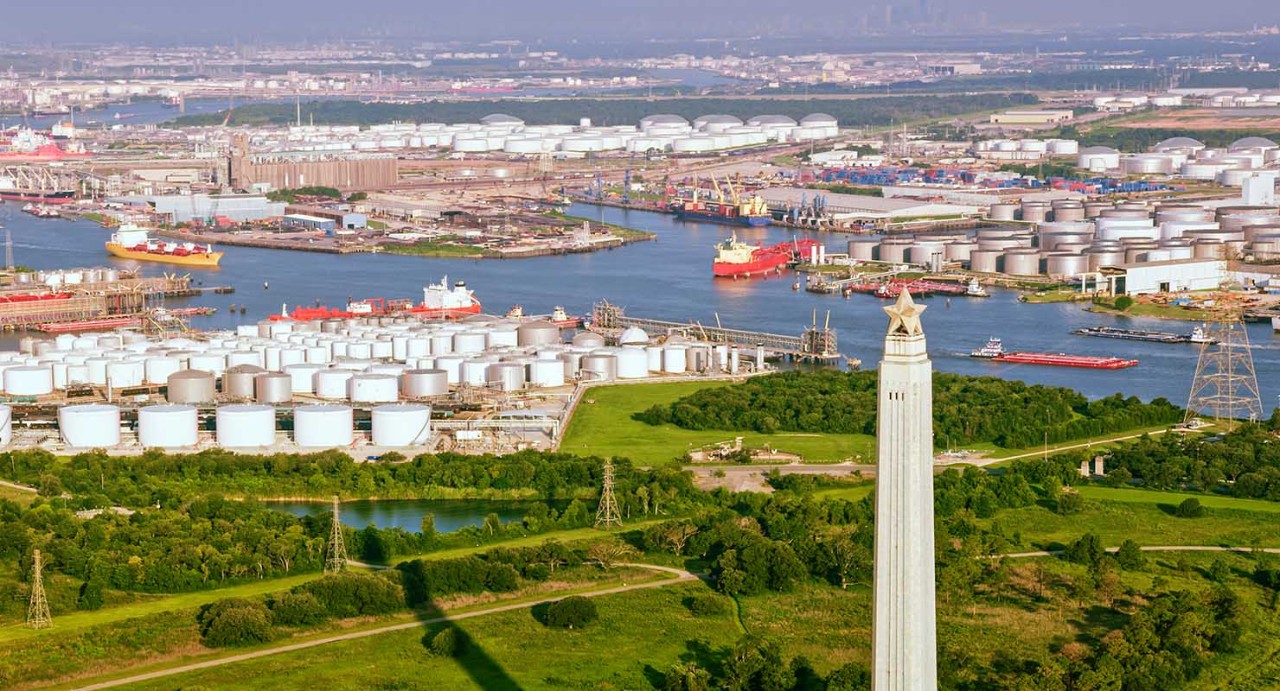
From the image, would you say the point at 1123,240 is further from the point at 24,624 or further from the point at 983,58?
the point at 983,58

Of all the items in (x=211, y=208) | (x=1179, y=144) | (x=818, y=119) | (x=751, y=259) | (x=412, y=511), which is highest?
(x=818, y=119)

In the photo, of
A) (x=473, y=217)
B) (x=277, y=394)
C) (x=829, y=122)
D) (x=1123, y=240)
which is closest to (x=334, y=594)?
(x=277, y=394)

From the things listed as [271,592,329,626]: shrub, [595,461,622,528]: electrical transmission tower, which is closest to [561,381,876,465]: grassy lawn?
[595,461,622,528]: electrical transmission tower

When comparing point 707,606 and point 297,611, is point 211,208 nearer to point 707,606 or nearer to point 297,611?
point 297,611

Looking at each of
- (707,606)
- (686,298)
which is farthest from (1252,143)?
(707,606)

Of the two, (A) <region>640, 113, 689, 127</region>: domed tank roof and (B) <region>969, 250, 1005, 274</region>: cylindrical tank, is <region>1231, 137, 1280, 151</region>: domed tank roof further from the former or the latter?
(B) <region>969, 250, 1005, 274</region>: cylindrical tank

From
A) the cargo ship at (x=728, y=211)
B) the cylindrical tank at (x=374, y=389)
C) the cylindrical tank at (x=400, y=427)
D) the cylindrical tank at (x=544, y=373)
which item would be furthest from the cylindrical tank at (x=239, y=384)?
the cargo ship at (x=728, y=211)
